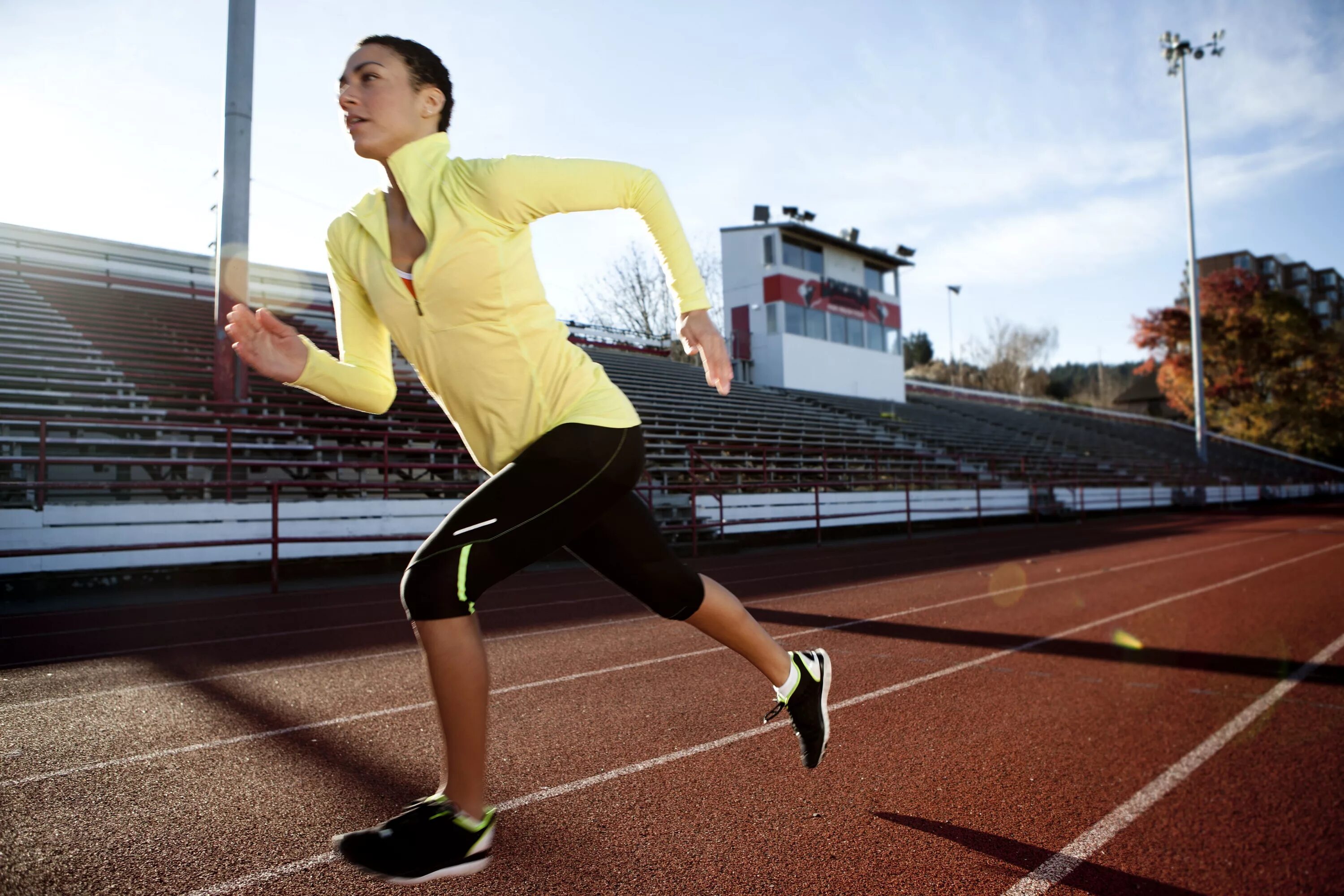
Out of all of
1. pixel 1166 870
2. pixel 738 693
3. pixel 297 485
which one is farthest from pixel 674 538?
pixel 1166 870

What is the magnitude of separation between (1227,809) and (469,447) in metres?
2.93

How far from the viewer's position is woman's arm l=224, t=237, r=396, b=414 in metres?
2.08

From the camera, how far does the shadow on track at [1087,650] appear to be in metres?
5.10

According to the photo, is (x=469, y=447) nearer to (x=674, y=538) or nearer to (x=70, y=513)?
(x=70, y=513)

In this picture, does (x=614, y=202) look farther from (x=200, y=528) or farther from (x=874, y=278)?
(x=874, y=278)

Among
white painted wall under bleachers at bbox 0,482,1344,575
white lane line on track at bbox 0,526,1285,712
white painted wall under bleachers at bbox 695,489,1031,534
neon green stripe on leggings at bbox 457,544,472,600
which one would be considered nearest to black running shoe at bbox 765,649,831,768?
neon green stripe on leggings at bbox 457,544,472,600

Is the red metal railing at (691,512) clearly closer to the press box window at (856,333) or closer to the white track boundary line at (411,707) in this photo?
the white track boundary line at (411,707)

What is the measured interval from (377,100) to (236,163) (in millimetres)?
10472

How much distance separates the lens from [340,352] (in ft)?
6.94

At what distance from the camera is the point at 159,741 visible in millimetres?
3730

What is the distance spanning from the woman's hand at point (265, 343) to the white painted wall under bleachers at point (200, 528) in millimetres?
7596

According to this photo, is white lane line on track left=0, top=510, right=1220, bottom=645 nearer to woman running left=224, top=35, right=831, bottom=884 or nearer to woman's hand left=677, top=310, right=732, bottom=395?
woman running left=224, top=35, right=831, bottom=884

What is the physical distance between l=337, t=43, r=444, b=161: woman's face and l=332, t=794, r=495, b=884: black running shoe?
5.15 ft

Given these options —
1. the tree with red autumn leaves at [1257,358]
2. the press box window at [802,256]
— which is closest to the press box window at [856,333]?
the press box window at [802,256]
